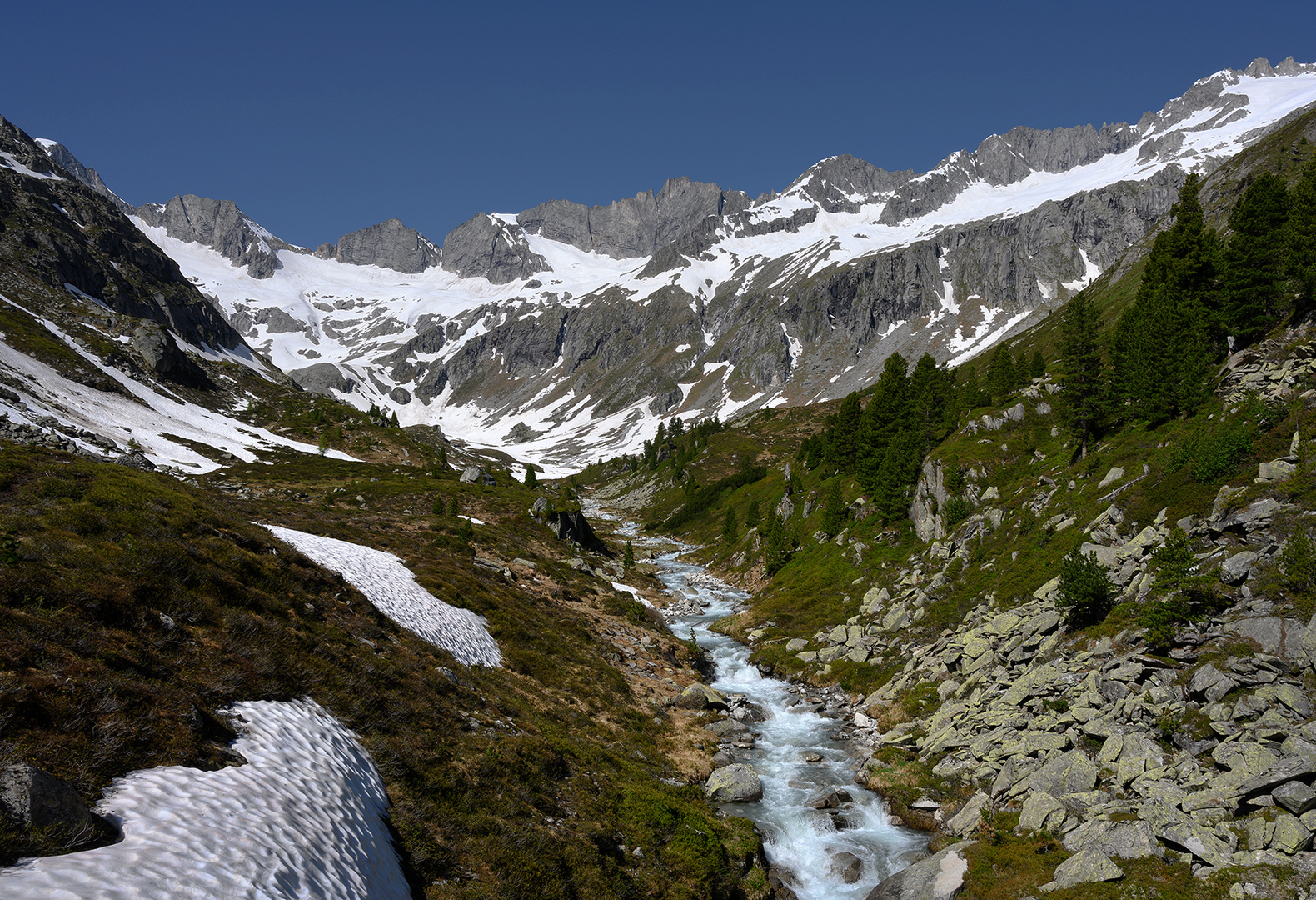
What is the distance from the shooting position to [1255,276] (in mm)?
35094

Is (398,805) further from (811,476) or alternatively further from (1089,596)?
(811,476)

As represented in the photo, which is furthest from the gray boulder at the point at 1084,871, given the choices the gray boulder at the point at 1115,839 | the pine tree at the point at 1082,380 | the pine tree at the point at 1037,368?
the pine tree at the point at 1037,368

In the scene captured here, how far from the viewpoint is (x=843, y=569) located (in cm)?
5653

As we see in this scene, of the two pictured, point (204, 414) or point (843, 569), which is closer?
point (843, 569)

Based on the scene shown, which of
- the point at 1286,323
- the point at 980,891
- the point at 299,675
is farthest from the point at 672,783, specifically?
the point at 1286,323

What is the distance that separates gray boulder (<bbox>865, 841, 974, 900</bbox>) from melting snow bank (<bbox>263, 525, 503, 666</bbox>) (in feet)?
70.1

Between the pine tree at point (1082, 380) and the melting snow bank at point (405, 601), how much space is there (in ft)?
137

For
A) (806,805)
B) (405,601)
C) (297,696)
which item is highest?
(405,601)

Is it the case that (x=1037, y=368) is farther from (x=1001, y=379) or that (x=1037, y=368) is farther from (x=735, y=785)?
(x=735, y=785)

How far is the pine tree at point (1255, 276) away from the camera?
35.1 m

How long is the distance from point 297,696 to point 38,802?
9.32 meters

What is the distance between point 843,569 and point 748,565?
79.7 ft

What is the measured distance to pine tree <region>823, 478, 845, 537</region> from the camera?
64.6m

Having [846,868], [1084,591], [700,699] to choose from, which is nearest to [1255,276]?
[1084,591]
